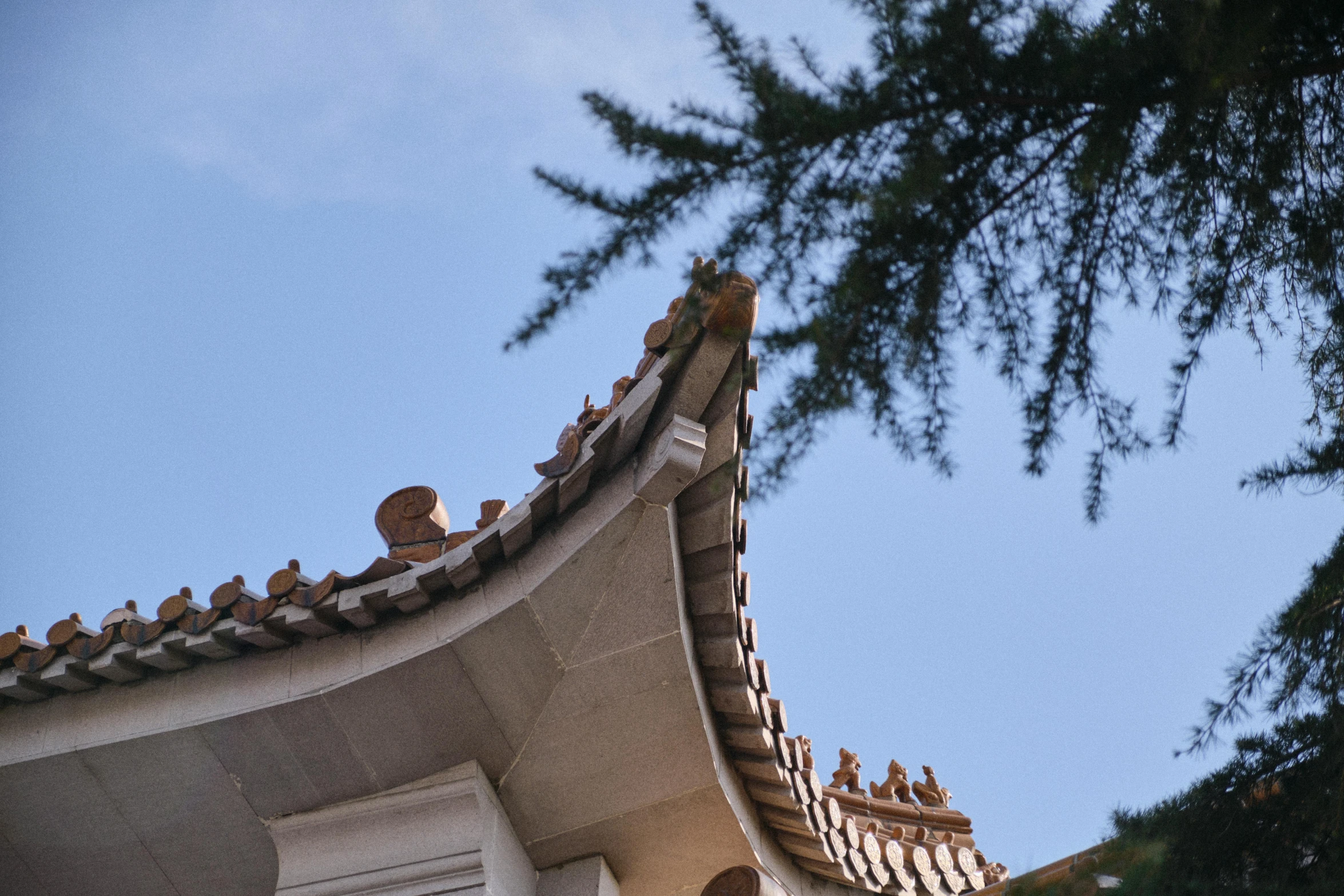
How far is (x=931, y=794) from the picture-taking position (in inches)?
344

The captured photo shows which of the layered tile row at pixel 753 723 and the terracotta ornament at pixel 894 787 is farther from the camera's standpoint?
the terracotta ornament at pixel 894 787

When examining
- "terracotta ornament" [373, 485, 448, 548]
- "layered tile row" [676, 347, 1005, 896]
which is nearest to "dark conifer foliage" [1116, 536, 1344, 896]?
"layered tile row" [676, 347, 1005, 896]

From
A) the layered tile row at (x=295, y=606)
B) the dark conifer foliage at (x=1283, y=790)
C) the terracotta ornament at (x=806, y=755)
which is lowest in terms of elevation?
the dark conifer foliage at (x=1283, y=790)

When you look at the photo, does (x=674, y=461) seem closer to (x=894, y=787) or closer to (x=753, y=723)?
(x=753, y=723)

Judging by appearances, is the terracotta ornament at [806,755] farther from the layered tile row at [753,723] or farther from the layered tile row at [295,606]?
the layered tile row at [295,606]

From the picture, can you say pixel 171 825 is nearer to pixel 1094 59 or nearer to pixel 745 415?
pixel 745 415

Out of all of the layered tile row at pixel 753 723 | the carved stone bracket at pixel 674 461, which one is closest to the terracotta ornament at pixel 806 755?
the layered tile row at pixel 753 723

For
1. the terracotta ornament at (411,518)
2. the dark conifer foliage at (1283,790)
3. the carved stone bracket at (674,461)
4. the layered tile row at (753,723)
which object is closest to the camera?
the dark conifer foliage at (1283,790)

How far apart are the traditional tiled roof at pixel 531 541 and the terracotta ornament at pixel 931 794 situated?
159 centimetres

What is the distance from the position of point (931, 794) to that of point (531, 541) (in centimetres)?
376

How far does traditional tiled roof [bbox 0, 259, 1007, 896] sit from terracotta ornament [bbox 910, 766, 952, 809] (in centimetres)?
159

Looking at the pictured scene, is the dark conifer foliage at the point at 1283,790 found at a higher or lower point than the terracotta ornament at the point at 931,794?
lower

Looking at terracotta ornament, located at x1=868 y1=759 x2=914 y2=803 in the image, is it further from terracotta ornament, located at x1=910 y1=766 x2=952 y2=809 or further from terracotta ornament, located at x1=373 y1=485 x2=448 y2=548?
terracotta ornament, located at x1=373 y1=485 x2=448 y2=548

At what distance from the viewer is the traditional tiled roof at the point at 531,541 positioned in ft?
19.6
